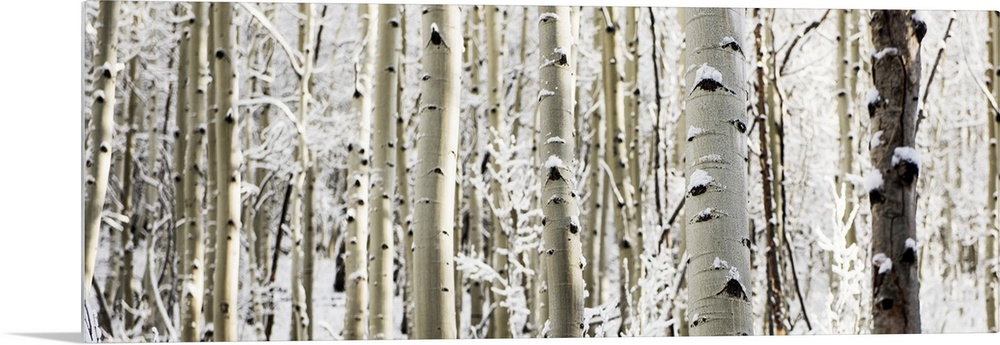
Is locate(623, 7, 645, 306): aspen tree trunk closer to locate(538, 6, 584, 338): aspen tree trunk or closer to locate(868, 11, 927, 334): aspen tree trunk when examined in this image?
locate(538, 6, 584, 338): aspen tree trunk

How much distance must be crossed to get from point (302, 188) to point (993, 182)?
2.91 metres

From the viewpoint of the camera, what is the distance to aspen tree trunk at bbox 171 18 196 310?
13.0 ft

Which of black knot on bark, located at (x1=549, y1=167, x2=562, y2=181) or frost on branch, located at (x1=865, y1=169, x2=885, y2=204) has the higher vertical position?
black knot on bark, located at (x1=549, y1=167, x2=562, y2=181)

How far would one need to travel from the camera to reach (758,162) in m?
4.36

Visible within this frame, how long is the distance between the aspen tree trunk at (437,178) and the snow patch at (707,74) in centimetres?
111

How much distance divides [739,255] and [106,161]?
7.79 ft

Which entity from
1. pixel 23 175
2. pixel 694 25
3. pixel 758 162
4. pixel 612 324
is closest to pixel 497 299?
pixel 612 324

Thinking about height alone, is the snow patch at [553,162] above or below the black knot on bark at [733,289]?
above

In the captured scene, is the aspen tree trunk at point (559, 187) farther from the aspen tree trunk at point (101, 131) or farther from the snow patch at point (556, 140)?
the aspen tree trunk at point (101, 131)

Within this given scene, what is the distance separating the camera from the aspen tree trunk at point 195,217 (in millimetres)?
3959

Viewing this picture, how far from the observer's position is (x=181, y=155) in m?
3.99

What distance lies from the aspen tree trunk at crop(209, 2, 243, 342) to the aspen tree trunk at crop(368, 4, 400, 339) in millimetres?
535

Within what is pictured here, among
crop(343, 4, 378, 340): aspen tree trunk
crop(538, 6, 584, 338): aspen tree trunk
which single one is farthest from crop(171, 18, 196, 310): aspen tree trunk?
crop(538, 6, 584, 338): aspen tree trunk

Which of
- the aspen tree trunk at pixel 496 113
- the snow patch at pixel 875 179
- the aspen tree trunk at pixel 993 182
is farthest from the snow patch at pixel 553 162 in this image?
the aspen tree trunk at pixel 993 182
